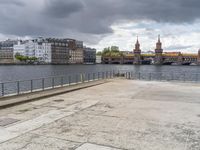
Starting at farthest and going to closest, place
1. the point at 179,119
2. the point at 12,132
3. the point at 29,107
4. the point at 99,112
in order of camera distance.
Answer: the point at 29,107 → the point at 99,112 → the point at 179,119 → the point at 12,132

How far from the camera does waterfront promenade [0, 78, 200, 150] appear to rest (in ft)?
21.9

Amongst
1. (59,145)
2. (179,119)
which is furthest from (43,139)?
(179,119)

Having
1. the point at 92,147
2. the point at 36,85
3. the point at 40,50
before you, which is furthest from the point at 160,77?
the point at 40,50

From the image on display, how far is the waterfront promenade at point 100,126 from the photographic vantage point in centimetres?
669

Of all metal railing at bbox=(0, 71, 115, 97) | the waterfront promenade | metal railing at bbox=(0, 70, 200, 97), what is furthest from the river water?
the waterfront promenade

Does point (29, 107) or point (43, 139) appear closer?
point (43, 139)

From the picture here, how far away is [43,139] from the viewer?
7.05 m

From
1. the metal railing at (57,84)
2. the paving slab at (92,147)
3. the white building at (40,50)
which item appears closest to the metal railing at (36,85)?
the metal railing at (57,84)

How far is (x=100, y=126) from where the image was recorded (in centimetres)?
845

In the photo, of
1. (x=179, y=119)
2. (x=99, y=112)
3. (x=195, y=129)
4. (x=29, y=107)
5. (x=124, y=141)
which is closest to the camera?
(x=124, y=141)

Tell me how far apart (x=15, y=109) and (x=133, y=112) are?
556 cm

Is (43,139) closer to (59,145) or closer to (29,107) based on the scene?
(59,145)

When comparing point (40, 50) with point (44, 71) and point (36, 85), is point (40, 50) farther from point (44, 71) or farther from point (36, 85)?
point (36, 85)

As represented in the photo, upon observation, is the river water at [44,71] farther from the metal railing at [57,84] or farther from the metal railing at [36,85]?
the metal railing at [36,85]
